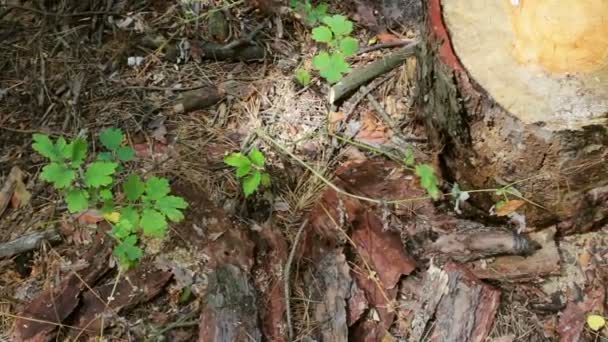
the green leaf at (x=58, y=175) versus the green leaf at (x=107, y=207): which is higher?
the green leaf at (x=58, y=175)

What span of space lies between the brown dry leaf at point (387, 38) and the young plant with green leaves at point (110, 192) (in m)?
1.13

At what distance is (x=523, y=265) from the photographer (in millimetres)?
1965

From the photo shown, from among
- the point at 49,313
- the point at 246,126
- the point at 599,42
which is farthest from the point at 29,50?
the point at 599,42

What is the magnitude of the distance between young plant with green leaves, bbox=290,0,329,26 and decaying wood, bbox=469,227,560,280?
3.79 ft

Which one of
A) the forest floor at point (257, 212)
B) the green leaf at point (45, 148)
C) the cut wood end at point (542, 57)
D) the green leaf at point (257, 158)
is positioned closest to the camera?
the cut wood end at point (542, 57)

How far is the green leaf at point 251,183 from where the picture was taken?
6.56 ft

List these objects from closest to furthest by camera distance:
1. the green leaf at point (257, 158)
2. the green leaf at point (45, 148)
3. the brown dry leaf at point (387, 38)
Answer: the green leaf at point (45, 148), the green leaf at point (257, 158), the brown dry leaf at point (387, 38)

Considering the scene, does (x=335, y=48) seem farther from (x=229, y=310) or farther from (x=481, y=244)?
(x=229, y=310)

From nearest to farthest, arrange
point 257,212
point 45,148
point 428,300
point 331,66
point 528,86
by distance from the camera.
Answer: point 528,86 < point 45,148 < point 428,300 < point 257,212 < point 331,66

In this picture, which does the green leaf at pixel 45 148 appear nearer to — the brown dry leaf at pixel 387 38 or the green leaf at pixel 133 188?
the green leaf at pixel 133 188

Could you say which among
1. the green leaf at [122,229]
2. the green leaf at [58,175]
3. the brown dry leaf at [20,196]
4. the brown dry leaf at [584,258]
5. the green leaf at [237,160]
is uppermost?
the brown dry leaf at [584,258]

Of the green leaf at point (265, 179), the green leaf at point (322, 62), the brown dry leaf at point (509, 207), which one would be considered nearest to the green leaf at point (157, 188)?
the green leaf at point (265, 179)

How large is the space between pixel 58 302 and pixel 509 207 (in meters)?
1.46

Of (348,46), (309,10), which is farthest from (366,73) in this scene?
(309,10)
